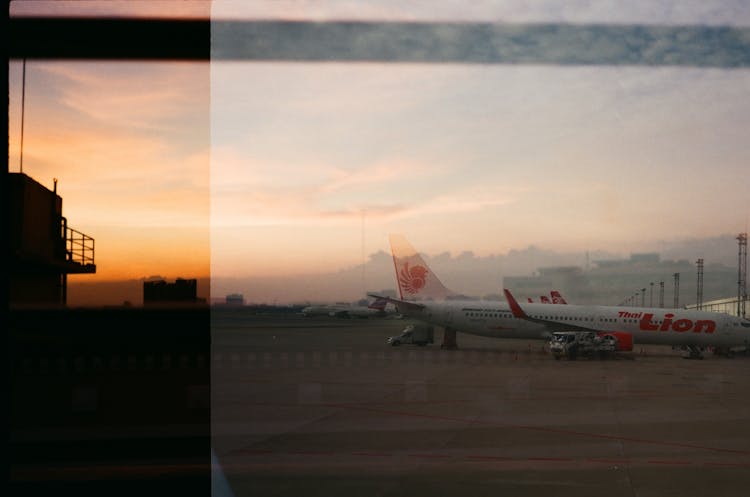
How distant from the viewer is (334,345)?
111 ft

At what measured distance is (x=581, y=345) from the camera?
25797mm

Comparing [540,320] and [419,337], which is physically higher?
[540,320]

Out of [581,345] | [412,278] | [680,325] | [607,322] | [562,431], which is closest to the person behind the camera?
[562,431]

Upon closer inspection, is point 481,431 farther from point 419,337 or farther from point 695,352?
point 419,337

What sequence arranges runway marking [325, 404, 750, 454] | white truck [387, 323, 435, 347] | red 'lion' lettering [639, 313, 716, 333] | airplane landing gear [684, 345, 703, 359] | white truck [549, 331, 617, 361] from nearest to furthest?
runway marking [325, 404, 750, 454] < white truck [549, 331, 617, 361] < airplane landing gear [684, 345, 703, 359] < red 'lion' lettering [639, 313, 716, 333] < white truck [387, 323, 435, 347]

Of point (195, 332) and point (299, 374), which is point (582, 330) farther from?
point (195, 332)

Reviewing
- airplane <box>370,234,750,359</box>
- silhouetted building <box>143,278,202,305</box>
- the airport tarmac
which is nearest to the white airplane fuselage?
airplane <box>370,234,750,359</box>

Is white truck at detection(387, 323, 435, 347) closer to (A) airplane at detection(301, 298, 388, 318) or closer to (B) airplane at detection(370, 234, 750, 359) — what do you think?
(B) airplane at detection(370, 234, 750, 359)

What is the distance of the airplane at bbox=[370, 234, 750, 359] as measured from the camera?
26.9 metres

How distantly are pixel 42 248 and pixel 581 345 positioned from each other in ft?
75.6

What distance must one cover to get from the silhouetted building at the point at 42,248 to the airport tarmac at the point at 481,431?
1590mm

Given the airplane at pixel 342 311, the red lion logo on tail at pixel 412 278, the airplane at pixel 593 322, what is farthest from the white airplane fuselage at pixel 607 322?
the airplane at pixel 342 311

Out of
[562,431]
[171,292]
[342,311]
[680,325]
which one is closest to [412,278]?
[680,325]

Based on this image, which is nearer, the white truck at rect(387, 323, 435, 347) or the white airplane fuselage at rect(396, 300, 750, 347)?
the white airplane fuselage at rect(396, 300, 750, 347)
